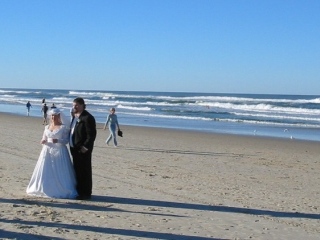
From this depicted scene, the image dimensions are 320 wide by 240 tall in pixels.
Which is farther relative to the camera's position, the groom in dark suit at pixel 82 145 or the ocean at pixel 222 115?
the ocean at pixel 222 115

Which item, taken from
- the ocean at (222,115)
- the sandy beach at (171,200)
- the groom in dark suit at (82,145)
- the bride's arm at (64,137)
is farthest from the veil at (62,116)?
the ocean at (222,115)

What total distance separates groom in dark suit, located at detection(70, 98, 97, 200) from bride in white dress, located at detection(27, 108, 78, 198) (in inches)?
4.3

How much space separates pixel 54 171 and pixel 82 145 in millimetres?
595

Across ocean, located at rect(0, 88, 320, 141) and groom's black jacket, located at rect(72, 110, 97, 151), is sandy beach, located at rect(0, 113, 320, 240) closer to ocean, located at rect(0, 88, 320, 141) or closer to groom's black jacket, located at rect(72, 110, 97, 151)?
groom's black jacket, located at rect(72, 110, 97, 151)

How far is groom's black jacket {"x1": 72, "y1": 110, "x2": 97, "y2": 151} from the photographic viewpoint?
877 cm

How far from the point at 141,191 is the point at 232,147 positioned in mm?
11553

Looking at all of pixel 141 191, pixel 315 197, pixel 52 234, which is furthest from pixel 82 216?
pixel 315 197

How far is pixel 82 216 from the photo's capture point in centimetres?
756

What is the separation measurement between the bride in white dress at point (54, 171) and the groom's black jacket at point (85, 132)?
0.70ft

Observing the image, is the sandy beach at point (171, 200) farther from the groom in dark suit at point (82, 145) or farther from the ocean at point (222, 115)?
the ocean at point (222, 115)

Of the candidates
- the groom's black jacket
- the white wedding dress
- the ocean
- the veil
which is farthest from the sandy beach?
the ocean

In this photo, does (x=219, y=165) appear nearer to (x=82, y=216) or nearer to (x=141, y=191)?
(x=141, y=191)

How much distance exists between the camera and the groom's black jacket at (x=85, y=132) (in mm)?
8773

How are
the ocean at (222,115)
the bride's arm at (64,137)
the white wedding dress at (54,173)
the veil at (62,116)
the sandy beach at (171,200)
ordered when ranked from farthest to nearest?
A: the ocean at (222,115) → the veil at (62,116) → the bride's arm at (64,137) → the white wedding dress at (54,173) → the sandy beach at (171,200)
